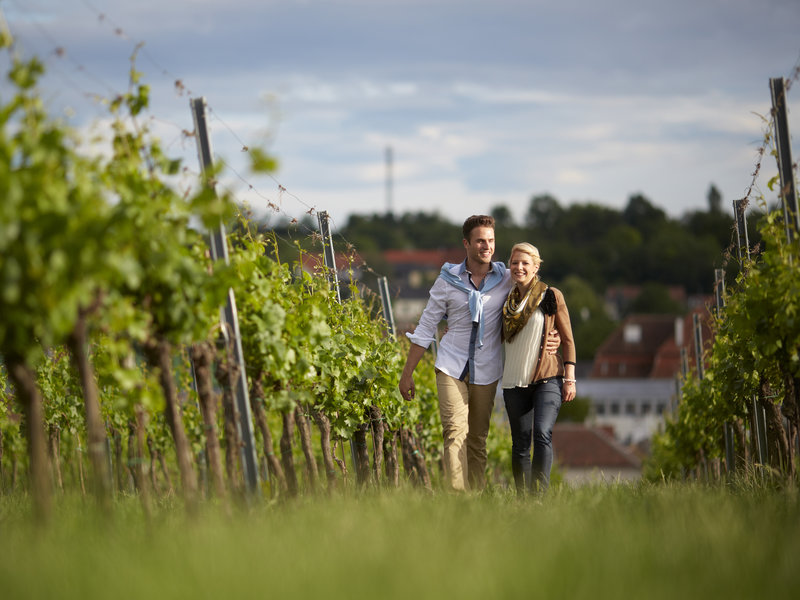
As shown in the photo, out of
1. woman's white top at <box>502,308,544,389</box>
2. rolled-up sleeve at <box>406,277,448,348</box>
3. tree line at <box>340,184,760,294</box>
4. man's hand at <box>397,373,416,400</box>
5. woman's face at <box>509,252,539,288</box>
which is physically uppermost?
tree line at <box>340,184,760,294</box>

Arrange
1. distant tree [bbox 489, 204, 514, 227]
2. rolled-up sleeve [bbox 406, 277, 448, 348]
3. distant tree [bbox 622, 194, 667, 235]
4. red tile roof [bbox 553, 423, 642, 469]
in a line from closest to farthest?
rolled-up sleeve [bbox 406, 277, 448, 348], red tile roof [bbox 553, 423, 642, 469], distant tree [bbox 622, 194, 667, 235], distant tree [bbox 489, 204, 514, 227]

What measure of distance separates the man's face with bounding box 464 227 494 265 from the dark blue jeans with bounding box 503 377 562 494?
0.87 m

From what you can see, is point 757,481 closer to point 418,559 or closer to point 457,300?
point 457,300

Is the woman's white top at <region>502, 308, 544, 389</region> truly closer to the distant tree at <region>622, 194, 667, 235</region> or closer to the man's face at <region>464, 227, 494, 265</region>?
the man's face at <region>464, 227, 494, 265</region>

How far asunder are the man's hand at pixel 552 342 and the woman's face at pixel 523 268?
355 millimetres

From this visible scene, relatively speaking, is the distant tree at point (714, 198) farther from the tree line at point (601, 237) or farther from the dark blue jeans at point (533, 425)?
the dark blue jeans at point (533, 425)

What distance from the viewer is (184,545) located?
3650 mm

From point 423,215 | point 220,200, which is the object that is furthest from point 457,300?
point 423,215

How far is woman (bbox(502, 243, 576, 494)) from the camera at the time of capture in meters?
6.25

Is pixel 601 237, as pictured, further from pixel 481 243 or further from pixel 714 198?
pixel 481 243

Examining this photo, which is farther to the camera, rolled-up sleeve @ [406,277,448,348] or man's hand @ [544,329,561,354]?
rolled-up sleeve @ [406,277,448,348]

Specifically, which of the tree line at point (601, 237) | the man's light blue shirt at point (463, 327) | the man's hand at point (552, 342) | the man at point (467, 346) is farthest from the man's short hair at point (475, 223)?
the tree line at point (601, 237)

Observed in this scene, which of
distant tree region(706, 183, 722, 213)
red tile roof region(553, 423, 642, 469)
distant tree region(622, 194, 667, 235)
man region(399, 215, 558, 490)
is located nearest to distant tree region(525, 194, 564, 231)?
distant tree region(622, 194, 667, 235)

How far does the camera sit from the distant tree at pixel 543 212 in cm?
13462
